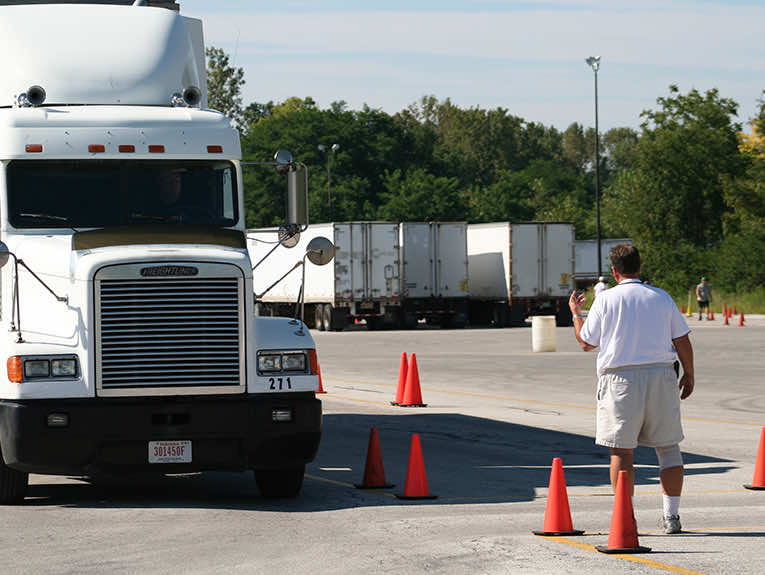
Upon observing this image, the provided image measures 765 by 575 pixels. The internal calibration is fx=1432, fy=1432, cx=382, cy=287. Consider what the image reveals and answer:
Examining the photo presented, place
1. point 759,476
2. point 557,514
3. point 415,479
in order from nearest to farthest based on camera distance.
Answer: point 557,514 < point 415,479 < point 759,476

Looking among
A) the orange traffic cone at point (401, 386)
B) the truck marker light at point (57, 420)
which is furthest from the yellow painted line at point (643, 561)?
the orange traffic cone at point (401, 386)

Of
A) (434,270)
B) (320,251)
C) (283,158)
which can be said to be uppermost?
(283,158)

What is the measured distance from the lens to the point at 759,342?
127 ft

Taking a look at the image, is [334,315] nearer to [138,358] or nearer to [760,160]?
[760,160]

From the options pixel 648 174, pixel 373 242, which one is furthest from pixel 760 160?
pixel 373 242

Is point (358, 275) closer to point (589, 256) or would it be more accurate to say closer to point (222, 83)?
point (589, 256)

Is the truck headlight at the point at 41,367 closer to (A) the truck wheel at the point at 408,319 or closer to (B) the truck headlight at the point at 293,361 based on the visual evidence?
(B) the truck headlight at the point at 293,361

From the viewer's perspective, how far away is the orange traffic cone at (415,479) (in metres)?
11.8

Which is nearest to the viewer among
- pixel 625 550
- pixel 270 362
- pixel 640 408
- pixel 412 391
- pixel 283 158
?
pixel 625 550

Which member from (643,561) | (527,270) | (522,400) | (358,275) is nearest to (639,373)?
(643,561)

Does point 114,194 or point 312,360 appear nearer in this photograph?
point 312,360

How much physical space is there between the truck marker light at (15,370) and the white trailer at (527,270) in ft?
136

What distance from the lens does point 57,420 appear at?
11.0m

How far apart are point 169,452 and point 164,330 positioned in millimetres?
959
